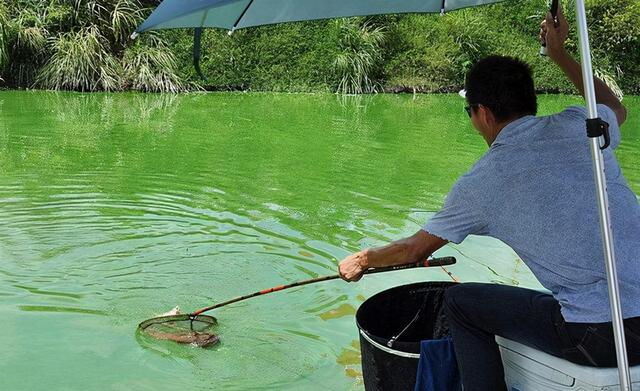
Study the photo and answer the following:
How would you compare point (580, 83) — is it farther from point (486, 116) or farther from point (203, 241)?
point (203, 241)

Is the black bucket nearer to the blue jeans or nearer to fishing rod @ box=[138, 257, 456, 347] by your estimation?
the blue jeans

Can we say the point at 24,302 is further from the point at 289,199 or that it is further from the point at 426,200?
the point at 426,200

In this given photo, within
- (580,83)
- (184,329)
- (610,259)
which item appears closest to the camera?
(610,259)

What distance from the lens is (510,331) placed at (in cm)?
199

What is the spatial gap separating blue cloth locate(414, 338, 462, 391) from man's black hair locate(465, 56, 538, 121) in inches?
25.2

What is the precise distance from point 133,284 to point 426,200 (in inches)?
118

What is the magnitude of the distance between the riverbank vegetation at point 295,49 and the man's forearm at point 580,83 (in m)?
15.2

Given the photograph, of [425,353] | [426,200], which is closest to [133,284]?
[425,353]

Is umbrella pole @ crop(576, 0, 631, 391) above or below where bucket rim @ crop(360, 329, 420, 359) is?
above

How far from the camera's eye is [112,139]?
30.9ft

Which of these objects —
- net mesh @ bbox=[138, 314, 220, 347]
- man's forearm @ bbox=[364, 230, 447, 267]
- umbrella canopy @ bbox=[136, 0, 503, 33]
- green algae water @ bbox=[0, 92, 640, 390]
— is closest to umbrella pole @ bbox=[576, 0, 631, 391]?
man's forearm @ bbox=[364, 230, 447, 267]

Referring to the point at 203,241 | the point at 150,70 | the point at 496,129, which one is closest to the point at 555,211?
the point at 496,129

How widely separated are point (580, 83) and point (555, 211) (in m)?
0.76

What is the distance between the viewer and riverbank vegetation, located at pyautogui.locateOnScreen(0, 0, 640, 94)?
16.8 metres
